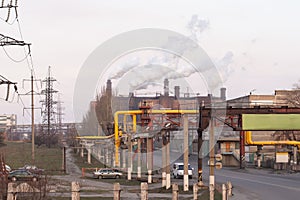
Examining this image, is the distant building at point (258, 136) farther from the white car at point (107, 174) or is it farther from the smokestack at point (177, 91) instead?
the white car at point (107, 174)

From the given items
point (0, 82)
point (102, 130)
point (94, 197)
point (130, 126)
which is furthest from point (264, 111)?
point (102, 130)

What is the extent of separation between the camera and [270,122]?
39.9m

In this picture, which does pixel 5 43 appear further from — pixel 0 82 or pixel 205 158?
pixel 205 158

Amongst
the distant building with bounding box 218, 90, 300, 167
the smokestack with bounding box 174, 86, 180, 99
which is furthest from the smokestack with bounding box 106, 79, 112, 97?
the distant building with bounding box 218, 90, 300, 167

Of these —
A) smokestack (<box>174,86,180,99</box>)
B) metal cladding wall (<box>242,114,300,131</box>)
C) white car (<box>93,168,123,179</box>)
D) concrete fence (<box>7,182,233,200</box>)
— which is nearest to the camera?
concrete fence (<box>7,182,233,200</box>)

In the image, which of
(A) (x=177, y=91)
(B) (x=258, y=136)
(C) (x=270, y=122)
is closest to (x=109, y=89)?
(A) (x=177, y=91)

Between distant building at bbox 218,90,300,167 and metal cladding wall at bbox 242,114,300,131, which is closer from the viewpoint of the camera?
metal cladding wall at bbox 242,114,300,131

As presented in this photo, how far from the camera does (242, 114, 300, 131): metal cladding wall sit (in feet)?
130

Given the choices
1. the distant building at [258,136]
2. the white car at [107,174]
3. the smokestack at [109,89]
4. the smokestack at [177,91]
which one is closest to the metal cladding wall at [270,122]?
the white car at [107,174]

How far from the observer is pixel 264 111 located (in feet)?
133

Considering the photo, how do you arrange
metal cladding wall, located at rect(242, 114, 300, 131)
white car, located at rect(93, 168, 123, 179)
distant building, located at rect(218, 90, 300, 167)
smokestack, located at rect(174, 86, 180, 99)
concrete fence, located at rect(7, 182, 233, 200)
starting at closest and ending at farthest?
concrete fence, located at rect(7, 182, 233, 200)
metal cladding wall, located at rect(242, 114, 300, 131)
white car, located at rect(93, 168, 123, 179)
smokestack, located at rect(174, 86, 180, 99)
distant building, located at rect(218, 90, 300, 167)

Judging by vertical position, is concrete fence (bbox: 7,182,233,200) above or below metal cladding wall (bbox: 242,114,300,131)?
below

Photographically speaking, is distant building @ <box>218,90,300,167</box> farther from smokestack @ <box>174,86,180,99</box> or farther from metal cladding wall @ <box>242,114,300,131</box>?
metal cladding wall @ <box>242,114,300,131</box>

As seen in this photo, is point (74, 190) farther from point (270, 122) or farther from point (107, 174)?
point (107, 174)
